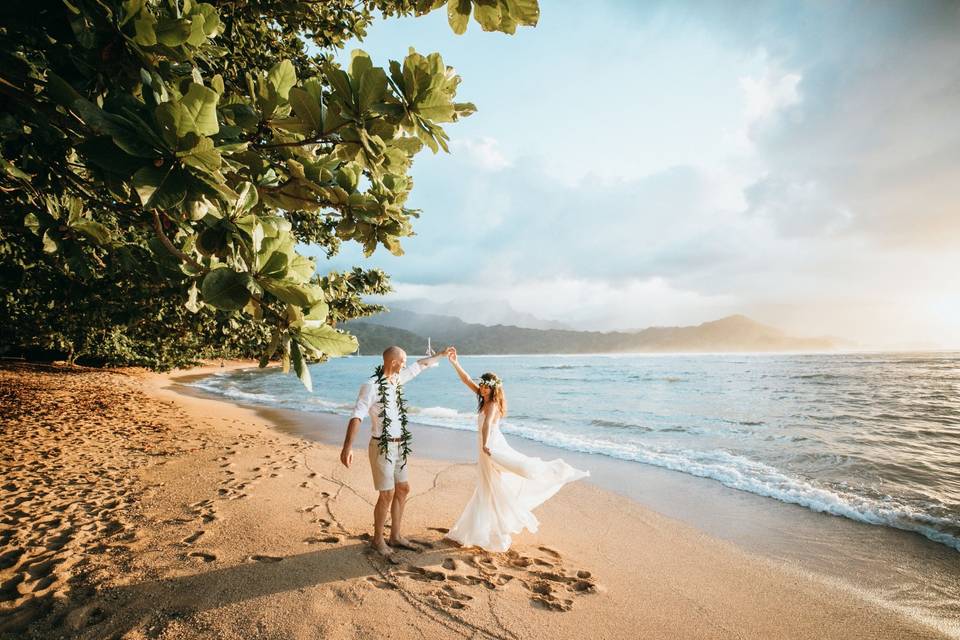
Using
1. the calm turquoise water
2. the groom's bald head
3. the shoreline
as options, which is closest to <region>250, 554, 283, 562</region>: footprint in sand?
the groom's bald head

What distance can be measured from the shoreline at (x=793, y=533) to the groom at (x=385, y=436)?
15.6 feet

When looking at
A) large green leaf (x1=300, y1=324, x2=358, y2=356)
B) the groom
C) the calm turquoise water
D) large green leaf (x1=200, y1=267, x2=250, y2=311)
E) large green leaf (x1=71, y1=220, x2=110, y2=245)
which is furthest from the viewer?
the calm turquoise water

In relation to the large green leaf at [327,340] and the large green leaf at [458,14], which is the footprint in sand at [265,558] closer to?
→ the large green leaf at [327,340]

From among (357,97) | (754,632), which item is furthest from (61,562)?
(754,632)

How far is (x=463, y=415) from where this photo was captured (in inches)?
781

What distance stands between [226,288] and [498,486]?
425 centimetres

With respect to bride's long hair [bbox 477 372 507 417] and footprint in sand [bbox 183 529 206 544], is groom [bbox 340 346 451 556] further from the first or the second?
footprint in sand [bbox 183 529 206 544]

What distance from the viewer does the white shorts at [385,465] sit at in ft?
14.4

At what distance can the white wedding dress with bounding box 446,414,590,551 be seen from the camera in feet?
16.1

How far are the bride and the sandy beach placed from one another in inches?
10.3

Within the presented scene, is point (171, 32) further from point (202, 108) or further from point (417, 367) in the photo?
point (417, 367)

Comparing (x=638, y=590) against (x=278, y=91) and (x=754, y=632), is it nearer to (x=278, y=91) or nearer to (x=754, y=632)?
(x=754, y=632)

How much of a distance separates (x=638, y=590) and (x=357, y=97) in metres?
5.10

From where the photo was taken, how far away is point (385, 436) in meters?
4.41
